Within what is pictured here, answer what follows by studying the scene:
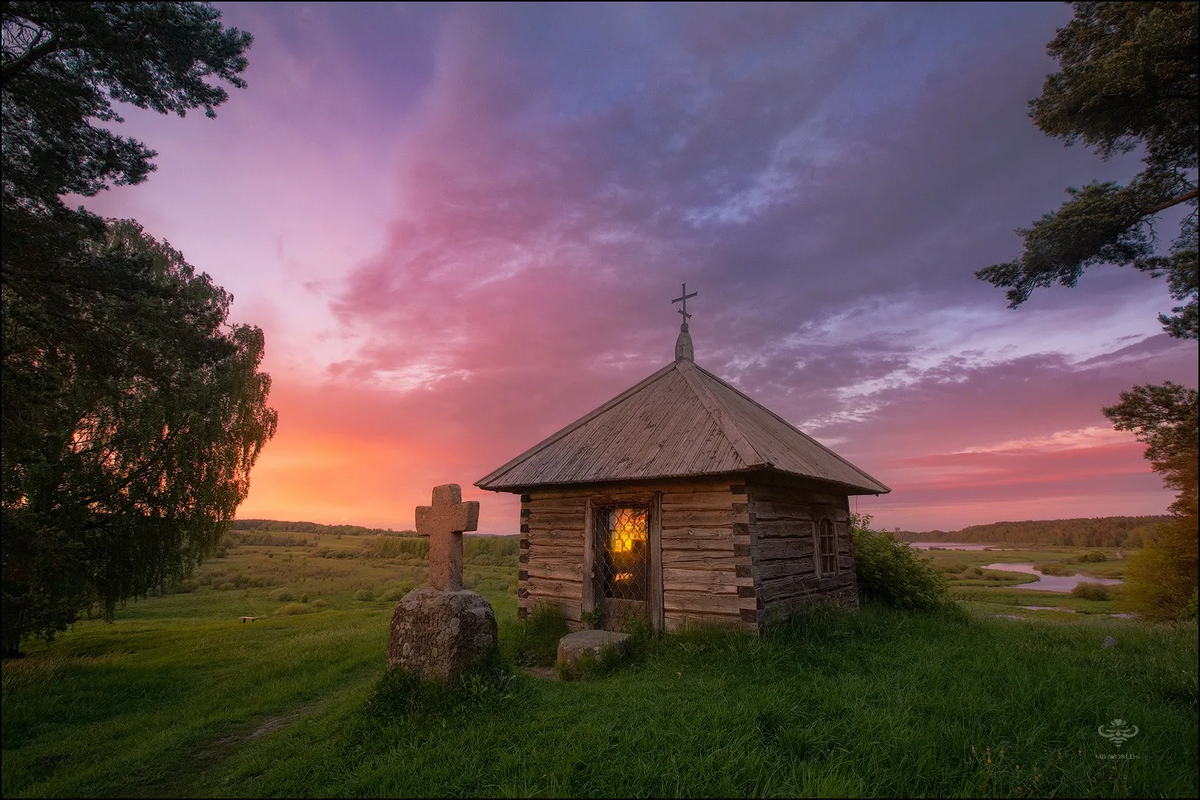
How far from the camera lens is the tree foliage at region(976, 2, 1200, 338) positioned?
181 inches

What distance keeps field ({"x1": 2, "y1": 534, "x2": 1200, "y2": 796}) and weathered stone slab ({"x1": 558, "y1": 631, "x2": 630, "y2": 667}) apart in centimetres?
43

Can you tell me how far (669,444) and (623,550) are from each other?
7.85 feet

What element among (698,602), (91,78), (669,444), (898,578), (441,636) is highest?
(91,78)

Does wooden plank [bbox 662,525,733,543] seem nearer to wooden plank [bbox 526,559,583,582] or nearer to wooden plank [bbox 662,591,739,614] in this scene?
wooden plank [bbox 662,591,739,614]

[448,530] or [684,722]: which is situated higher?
[448,530]

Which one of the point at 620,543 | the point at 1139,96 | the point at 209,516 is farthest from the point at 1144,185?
the point at 209,516

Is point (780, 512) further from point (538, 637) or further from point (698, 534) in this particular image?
point (538, 637)

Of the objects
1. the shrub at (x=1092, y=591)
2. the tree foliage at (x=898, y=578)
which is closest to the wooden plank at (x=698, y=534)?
the tree foliage at (x=898, y=578)

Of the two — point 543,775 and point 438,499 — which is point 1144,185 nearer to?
point 543,775

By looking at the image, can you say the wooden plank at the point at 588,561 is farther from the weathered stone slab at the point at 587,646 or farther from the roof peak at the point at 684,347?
the roof peak at the point at 684,347

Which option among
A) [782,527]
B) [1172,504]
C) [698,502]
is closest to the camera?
[1172,504]

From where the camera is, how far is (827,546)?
12070mm

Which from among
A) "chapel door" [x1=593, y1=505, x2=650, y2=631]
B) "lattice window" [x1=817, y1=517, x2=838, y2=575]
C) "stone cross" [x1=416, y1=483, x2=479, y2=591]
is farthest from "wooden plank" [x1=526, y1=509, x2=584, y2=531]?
"lattice window" [x1=817, y1=517, x2=838, y2=575]

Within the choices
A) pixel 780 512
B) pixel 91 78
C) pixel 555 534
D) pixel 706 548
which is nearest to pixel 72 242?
pixel 91 78
